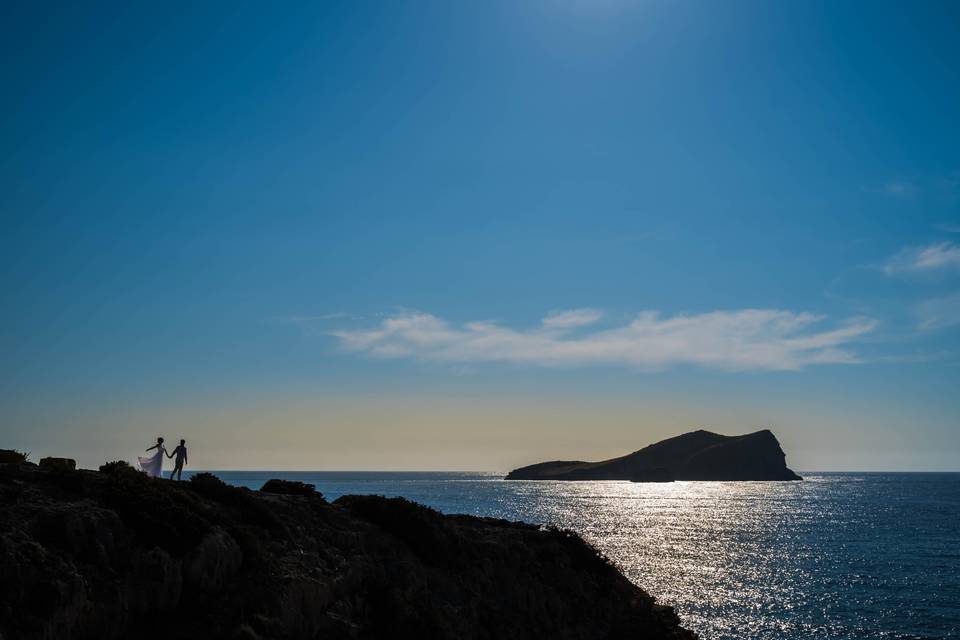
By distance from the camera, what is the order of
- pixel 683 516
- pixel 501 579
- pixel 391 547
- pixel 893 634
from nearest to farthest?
1. pixel 391 547
2. pixel 501 579
3. pixel 893 634
4. pixel 683 516

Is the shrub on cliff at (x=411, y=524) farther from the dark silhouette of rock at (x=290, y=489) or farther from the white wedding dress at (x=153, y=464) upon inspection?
the white wedding dress at (x=153, y=464)

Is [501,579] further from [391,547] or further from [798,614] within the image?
[798,614]

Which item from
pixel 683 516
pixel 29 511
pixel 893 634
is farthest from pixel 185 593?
pixel 683 516

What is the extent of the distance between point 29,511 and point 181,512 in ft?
12.7

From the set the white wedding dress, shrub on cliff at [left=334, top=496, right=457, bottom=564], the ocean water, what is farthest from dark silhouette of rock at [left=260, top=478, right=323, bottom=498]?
the ocean water

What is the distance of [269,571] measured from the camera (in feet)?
68.9

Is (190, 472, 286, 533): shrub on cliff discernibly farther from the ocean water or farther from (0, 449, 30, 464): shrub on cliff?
the ocean water

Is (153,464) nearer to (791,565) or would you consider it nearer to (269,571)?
(269,571)

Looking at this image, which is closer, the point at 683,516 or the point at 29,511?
the point at 29,511

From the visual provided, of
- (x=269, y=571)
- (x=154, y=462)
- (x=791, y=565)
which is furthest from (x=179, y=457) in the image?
(x=791, y=565)

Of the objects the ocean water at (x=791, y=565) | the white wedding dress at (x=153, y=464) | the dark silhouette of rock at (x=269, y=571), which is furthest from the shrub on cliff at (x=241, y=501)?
the ocean water at (x=791, y=565)

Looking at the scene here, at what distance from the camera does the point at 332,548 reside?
24891 millimetres

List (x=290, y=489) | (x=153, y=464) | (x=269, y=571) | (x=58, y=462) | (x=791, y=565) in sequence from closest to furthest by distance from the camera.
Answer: (x=269, y=571) → (x=58, y=462) → (x=153, y=464) → (x=290, y=489) → (x=791, y=565)

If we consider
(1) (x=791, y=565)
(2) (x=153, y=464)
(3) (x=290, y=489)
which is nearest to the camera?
(2) (x=153, y=464)
